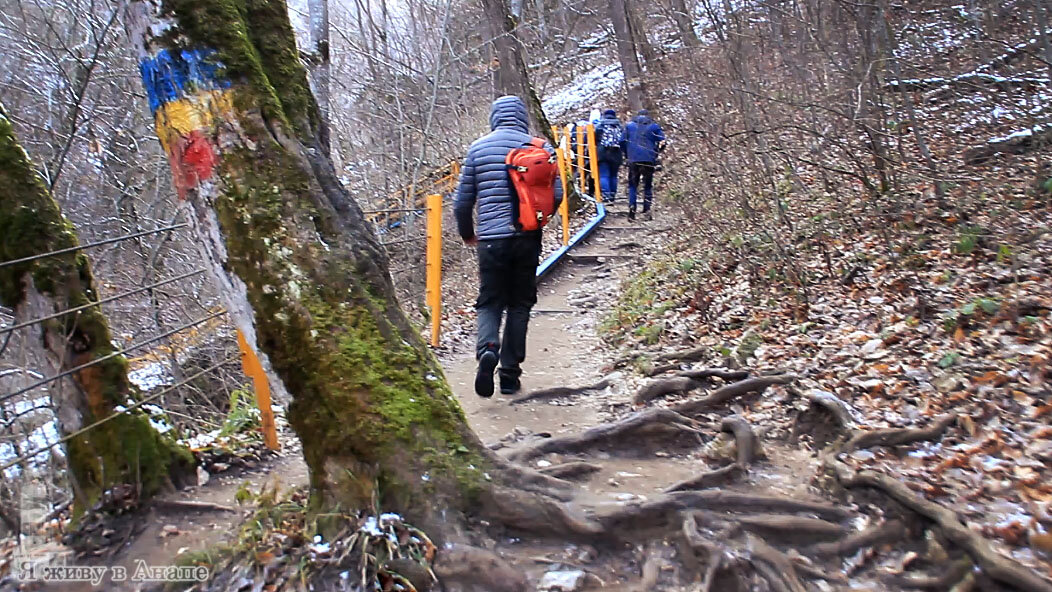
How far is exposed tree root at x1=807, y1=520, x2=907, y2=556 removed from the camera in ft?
11.6

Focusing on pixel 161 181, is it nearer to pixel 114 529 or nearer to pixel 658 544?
pixel 114 529

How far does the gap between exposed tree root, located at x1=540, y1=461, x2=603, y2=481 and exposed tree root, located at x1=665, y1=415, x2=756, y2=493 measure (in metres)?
0.60

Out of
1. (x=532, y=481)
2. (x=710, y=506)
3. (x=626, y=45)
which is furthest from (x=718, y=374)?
(x=626, y=45)

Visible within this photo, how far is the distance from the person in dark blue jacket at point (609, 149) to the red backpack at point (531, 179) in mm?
10334

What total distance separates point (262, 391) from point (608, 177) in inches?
488

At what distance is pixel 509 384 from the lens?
657cm

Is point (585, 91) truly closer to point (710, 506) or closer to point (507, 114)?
point (507, 114)

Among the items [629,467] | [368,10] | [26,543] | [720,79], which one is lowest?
[629,467]

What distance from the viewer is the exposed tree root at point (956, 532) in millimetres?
2960

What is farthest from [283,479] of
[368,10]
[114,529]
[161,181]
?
[368,10]

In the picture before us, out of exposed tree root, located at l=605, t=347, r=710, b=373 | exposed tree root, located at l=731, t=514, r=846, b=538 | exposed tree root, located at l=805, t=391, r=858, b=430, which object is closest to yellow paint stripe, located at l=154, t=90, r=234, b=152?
exposed tree root, located at l=731, t=514, r=846, b=538

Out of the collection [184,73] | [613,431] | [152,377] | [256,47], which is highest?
[256,47]

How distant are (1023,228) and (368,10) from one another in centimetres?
1531

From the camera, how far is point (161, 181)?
13.0 metres
